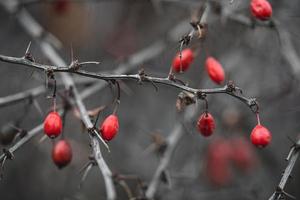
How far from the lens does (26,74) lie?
4.97 m

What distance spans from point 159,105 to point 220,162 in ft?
Answer: 4.30

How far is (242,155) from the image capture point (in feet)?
16.6

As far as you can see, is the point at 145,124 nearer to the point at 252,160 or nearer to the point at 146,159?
the point at 146,159

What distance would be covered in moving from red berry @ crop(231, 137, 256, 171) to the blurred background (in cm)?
2

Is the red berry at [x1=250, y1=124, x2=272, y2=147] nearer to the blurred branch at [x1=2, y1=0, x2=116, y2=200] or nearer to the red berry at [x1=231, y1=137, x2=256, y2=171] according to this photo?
the blurred branch at [x1=2, y1=0, x2=116, y2=200]

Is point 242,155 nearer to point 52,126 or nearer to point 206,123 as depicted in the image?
point 206,123

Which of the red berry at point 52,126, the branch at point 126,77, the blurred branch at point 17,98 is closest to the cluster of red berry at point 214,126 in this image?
the branch at point 126,77

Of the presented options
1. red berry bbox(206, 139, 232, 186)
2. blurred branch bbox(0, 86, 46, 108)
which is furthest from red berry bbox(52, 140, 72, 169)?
red berry bbox(206, 139, 232, 186)

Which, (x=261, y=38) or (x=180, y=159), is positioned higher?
(x=261, y=38)

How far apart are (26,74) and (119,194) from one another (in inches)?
69.8

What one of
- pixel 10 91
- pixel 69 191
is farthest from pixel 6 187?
pixel 10 91

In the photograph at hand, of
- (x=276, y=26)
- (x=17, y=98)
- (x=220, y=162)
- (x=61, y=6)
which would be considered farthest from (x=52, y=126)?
(x=220, y=162)

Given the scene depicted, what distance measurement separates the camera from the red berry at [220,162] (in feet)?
16.7

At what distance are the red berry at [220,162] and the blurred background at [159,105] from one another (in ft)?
0.04
